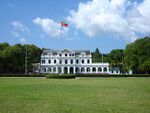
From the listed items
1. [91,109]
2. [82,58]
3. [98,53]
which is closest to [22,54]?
[82,58]

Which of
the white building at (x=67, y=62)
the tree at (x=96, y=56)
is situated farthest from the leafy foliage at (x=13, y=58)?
the tree at (x=96, y=56)

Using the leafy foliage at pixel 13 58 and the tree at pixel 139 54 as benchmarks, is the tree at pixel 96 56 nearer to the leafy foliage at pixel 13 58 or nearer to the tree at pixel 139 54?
the leafy foliage at pixel 13 58

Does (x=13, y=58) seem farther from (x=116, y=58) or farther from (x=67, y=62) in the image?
(x=116, y=58)

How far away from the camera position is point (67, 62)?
11056 centimetres

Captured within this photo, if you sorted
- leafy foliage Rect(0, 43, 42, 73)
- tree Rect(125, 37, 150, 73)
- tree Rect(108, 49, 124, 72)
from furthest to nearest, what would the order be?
tree Rect(108, 49, 124, 72), leafy foliage Rect(0, 43, 42, 73), tree Rect(125, 37, 150, 73)

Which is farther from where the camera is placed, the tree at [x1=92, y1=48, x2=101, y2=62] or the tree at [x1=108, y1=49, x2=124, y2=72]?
the tree at [x1=92, y1=48, x2=101, y2=62]

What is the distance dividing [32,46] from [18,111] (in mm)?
100846

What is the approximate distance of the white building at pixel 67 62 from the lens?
109812 millimetres

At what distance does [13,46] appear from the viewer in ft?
330

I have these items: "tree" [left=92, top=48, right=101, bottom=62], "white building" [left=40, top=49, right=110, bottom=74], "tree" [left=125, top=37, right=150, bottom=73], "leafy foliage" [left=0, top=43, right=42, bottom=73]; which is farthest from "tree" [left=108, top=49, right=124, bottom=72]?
"leafy foliage" [left=0, top=43, right=42, bottom=73]

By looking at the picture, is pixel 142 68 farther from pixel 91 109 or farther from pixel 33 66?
pixel 91 109

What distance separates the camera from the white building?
360 ft

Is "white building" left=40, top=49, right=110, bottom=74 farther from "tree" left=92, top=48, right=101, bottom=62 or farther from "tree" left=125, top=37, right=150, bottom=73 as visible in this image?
"tree" left=92, top=48, right=101, bottom=62

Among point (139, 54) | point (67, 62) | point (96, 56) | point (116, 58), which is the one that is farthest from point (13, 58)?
point (96, 56)
